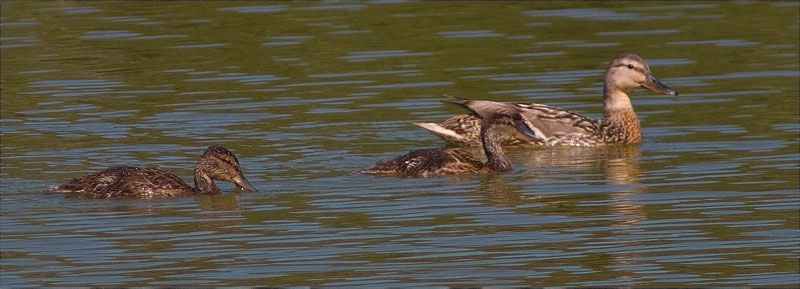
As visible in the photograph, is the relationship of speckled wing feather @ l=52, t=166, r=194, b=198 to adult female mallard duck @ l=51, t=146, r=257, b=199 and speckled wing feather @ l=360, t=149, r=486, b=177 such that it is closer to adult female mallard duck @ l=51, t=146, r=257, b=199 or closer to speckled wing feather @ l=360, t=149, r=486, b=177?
adult female mallard duck @ l=51, t=146, r=257, b=199

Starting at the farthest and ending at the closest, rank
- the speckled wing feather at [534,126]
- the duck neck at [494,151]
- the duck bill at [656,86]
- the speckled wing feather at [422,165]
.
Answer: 1. the duck bill at [656,86]
2. the speckled wing feather at [534,126]
3. the duck neck at [494,151]
4. the speckled wing feather at [422,165]

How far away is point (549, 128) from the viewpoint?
53.8 feet

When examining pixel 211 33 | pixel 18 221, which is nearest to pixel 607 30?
pixel 211 33

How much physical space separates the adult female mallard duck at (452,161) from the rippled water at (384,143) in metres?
0.16

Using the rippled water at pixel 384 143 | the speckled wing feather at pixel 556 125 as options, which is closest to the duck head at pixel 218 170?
the rippled water at pixel 384 143

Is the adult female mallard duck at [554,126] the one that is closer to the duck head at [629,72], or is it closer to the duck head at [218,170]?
the duck head at [629,72]

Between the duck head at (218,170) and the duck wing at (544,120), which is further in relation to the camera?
the duck wing at (544,120)

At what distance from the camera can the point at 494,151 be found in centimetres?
1498

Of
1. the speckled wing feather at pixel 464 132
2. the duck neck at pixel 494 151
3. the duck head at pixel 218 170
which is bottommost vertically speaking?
the speckled wing feather at pixel 464 132

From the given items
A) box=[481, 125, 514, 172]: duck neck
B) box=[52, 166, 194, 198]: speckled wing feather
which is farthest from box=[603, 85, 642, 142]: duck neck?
box=[52, 166, 194, 198]: speckled wing feather

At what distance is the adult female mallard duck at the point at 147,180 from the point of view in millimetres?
13664

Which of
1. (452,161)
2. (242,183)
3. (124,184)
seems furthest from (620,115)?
(124,184)

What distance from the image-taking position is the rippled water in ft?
36.5

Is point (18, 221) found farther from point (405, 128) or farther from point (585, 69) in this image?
point (585, 69)
